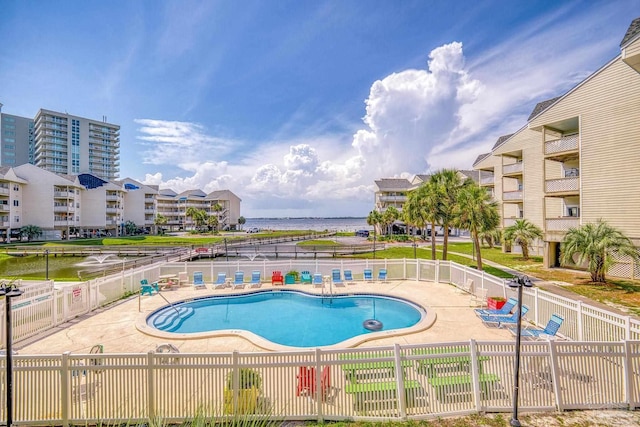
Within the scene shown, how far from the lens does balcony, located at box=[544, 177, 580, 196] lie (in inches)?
779

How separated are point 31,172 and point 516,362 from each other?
240 feet

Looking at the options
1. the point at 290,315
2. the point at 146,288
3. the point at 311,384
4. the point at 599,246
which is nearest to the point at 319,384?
the point at 311,384

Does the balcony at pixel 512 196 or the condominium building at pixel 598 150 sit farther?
the balcony at pixel 512 196

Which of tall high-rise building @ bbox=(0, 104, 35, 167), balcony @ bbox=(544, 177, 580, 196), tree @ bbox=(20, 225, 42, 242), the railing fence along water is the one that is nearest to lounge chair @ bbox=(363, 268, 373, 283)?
the railing fence along water

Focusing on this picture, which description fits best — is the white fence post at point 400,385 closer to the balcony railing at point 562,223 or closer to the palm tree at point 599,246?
the palm tree at point 599,246

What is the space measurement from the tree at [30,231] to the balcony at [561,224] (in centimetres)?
7172

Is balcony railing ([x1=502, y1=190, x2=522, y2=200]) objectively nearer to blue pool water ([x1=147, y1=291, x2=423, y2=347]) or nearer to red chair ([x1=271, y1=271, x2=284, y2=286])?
blue pool water ([x1=147, y1=291, x2=423, y2=347])

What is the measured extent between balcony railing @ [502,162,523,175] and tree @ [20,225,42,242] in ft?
236

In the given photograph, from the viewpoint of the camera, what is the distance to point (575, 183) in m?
19.8

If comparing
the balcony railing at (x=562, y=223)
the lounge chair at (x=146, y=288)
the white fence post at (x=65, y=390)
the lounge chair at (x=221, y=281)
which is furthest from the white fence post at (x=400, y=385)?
the balcony railing at (x=562, y=223)

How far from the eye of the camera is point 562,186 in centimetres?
2042

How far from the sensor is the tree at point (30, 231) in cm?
4750

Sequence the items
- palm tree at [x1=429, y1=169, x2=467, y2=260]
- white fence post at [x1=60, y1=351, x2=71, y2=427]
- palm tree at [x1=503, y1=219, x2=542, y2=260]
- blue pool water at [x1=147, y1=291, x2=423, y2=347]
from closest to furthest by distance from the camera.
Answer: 1. white fence post at [x1=60, y1=351, x2=71, y2=427]
2. blue pool water at [x1=147, y1=291, x2=423, y2=347]
3. palm tree at [x1=429, y1=169, x2=467, y2=260]
4. palm tree at [x1=503, y1=219, x2=542, y2=260]

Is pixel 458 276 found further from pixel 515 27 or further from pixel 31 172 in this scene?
pixel 31 172
